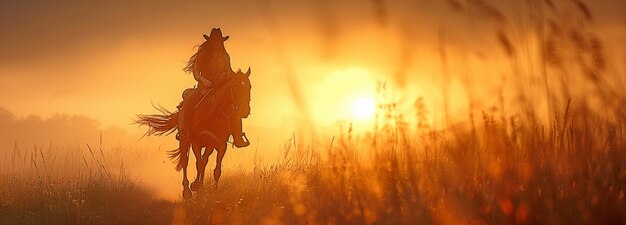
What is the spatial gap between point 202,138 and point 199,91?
669 mm

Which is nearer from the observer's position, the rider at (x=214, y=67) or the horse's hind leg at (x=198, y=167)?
the rider at (x=214, y=67)

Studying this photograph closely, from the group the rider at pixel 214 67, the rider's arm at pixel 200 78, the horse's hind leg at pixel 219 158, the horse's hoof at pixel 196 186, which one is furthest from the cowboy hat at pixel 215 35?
the horse's hoof at pixel 196 186

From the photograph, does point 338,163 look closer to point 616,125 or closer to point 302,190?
point 302,190

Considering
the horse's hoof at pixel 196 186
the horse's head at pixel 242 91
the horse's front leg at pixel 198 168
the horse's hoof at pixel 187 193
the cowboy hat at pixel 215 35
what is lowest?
the horse's hoof at pixel 187 193

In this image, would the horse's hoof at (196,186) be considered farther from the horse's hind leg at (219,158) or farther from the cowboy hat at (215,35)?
the cowboy hat at (215,35)

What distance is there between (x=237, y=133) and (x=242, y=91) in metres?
0.64

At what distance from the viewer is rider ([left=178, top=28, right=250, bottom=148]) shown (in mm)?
9648

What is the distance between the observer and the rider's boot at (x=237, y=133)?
9711 millimetres

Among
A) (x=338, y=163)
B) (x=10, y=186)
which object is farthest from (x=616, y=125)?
(x=10, y=186)

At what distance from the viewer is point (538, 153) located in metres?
5.82

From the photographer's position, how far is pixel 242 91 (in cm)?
949

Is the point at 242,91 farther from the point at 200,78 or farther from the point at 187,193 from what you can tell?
the point at 187,193

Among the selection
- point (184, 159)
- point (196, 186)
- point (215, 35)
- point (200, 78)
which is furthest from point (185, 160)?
point (215, 35)

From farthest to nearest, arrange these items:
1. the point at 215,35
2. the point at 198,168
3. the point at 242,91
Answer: the point at 198,168, the point at 215,35, the point at 242,91
